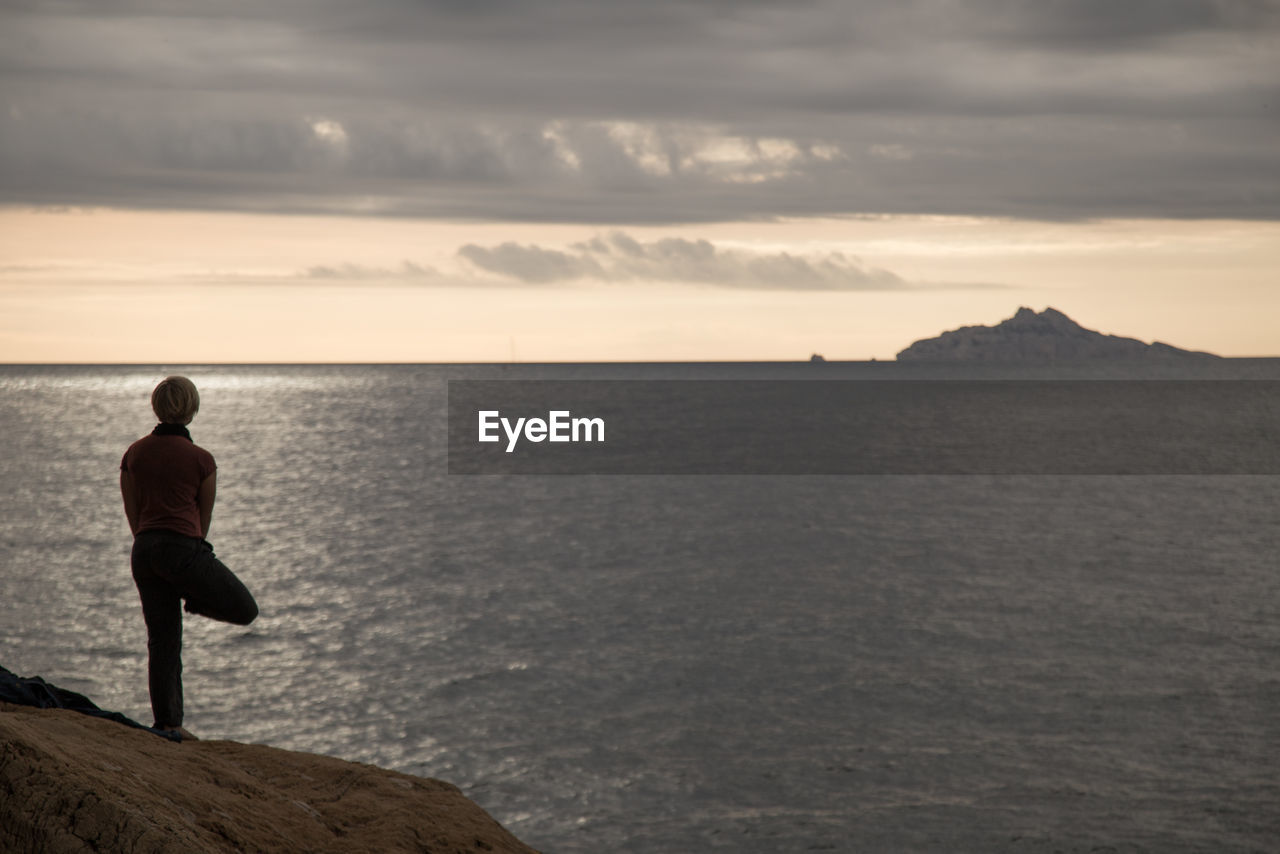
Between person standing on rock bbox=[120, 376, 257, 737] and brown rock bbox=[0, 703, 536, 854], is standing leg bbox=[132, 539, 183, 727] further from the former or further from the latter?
brown rock bbox=[0, 703, 536, 854]

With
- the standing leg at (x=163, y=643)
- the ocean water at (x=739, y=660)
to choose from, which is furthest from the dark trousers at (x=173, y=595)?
the ocean water at (x=739, y=660)

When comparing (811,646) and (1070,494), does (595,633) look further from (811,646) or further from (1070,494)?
(1070,494)

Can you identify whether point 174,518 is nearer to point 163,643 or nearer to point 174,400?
point 174,400

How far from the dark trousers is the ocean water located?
66.2 ft

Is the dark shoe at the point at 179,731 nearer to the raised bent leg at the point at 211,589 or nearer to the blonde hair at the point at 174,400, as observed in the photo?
the raised bent leg at the point at 211,589

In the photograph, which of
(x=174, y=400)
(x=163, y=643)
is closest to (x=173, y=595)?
(x=163, y=643)

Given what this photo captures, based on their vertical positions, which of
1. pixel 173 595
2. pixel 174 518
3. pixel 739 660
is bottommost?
pixel 739 660

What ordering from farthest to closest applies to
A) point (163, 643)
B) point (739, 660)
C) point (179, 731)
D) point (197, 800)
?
point (739, 660) < point (163, 643) < point (179, 731) < point (197, 800)

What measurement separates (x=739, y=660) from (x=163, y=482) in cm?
3463

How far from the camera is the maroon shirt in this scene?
25.9ft

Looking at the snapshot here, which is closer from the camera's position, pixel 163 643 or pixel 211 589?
pixel 211 589

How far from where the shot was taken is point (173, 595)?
26.9 feet

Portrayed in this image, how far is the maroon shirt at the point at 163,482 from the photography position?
7898 millimetres
